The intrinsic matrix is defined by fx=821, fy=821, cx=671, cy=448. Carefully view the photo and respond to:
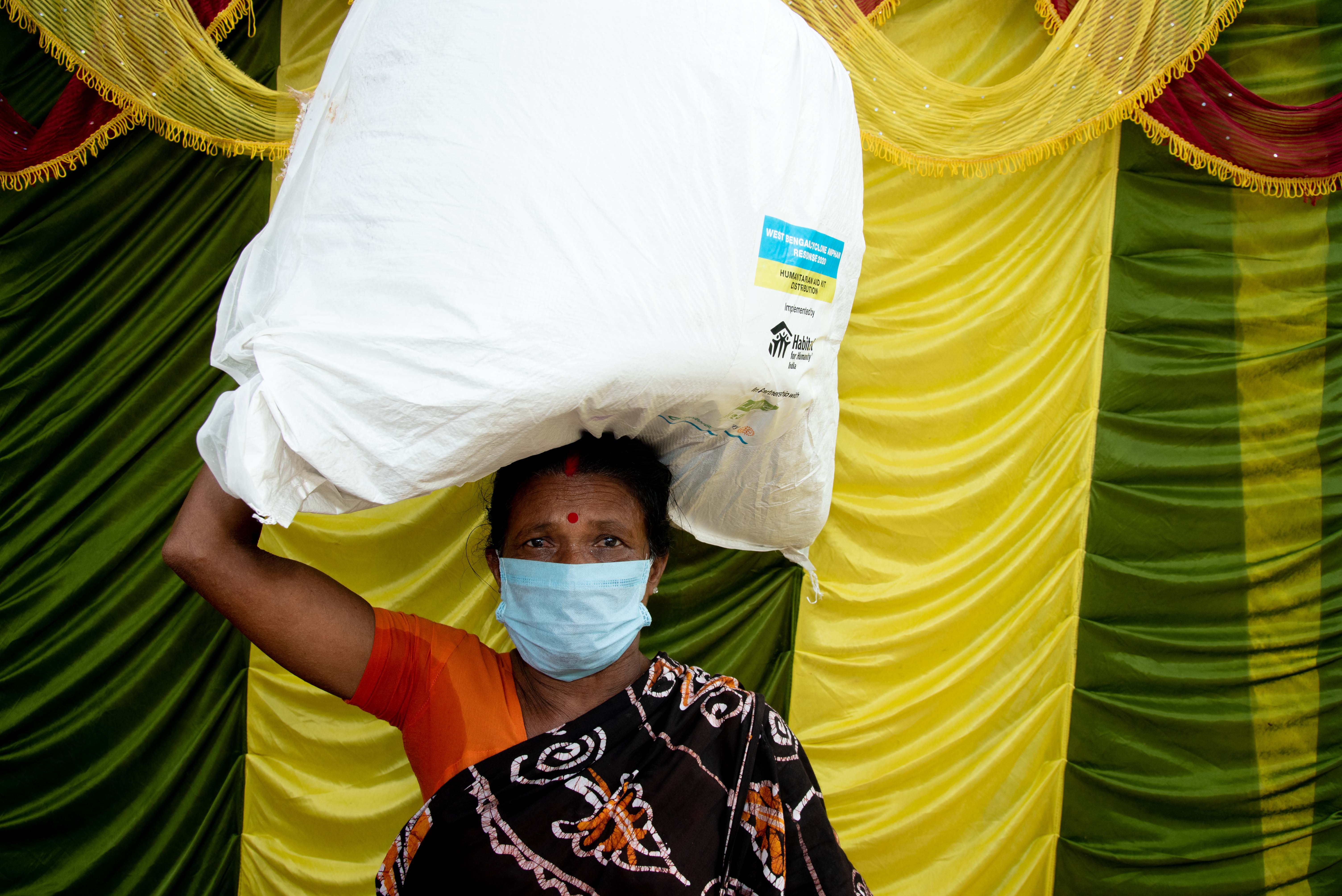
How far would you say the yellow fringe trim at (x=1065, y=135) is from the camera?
1.69 metres

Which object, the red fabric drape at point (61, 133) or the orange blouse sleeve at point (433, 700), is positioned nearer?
the orange blouse sleeve at point (433, 700)

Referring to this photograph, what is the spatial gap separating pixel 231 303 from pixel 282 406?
28cm

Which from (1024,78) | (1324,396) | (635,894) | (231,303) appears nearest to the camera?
(231,303)

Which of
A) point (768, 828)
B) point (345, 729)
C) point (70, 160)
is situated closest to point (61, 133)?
point (70, 160)

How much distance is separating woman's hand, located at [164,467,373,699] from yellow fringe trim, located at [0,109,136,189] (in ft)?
3.57

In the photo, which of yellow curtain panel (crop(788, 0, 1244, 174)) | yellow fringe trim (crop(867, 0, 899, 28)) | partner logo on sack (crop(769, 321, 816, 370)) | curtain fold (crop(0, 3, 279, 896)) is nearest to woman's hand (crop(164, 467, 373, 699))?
partner logo on sack (crop(769, 321, 816, 370))

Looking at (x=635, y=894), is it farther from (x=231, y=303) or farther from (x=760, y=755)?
(x=231, y=303)

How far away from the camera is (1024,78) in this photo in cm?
168

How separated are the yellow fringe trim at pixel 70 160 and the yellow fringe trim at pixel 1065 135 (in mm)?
1576

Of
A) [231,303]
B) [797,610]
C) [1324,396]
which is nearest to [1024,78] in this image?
[1324,396]

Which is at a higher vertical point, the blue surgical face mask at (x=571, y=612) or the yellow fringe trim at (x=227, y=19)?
the yellow fringe trim at (x=227, y=19)

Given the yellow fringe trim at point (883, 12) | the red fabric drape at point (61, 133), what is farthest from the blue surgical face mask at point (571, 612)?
the red fabric drape at point (61, 133)

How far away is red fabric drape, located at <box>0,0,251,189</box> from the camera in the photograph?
69.0 inches

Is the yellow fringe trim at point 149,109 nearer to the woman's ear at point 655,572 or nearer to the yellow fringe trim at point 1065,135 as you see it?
the woman's ear at point 655,572
